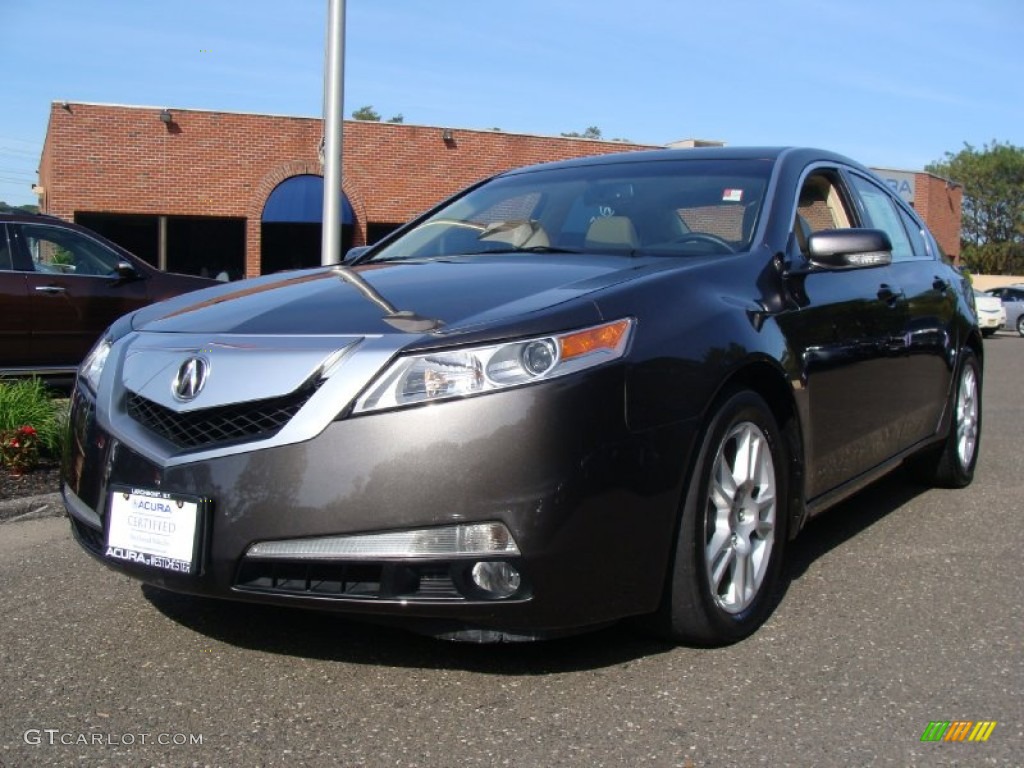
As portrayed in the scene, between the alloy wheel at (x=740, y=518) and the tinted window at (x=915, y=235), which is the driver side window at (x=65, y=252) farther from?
the alloy wheel at (x=740, y=518)

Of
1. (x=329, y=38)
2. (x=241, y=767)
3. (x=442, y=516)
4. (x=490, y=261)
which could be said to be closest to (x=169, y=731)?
(x=241, y=767)

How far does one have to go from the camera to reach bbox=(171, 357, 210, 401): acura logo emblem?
9.51 ft

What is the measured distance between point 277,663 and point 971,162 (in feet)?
246

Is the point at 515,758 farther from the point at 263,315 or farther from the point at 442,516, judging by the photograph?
the point at 263,315

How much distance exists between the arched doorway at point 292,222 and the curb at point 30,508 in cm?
1893

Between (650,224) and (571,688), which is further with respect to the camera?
(650,224)

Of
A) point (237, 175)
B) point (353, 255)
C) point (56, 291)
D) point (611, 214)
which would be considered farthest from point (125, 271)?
point (237, 175)

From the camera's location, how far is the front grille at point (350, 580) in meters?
2.71

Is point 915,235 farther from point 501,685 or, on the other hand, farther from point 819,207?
point 501,685

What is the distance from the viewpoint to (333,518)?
8.79 ft

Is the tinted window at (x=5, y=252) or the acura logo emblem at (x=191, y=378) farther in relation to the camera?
the tinted window at (x=5, y=252)

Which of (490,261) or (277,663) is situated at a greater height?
(490,261)

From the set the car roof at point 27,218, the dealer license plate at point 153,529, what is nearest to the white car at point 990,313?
the car roof at point 27,218

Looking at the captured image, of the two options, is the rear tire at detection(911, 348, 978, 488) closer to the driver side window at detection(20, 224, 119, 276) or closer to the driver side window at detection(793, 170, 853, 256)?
the driver side window at detection(793, 170, 853, 256)
